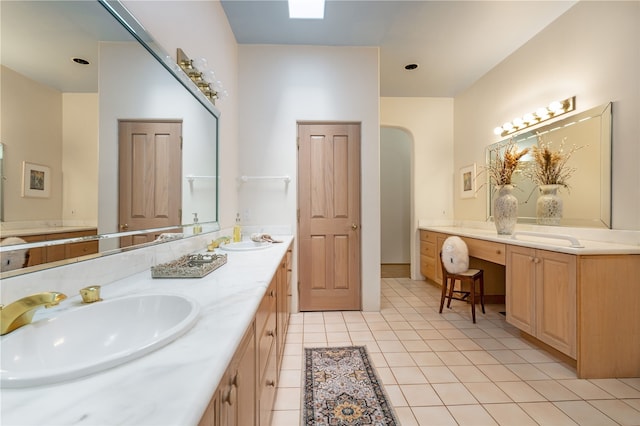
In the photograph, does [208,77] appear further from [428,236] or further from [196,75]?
[428,236]

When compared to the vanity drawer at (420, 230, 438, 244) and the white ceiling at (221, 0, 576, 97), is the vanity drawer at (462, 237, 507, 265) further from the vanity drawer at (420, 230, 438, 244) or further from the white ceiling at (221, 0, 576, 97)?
the white ceiling at (221, 0, 576, 97)

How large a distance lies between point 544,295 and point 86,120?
2.79 meters

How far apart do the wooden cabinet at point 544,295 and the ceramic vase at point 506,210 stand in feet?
1.41

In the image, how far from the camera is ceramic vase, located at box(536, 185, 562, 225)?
2479 millimetres

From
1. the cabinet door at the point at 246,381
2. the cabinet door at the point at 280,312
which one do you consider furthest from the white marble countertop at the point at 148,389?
the cabinet door at the point at 280,312

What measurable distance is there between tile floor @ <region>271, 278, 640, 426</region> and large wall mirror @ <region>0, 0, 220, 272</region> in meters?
1.34

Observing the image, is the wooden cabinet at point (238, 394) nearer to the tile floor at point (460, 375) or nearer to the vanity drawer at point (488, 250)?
the tile floor at point (460, 375)

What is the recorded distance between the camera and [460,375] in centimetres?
186

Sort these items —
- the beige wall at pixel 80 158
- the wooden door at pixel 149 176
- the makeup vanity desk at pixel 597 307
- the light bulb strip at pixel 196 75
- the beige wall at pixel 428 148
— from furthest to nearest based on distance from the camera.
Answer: the beige wall at pixel 428 148 < the makeup vanity desk at pixel 597 307 < the light bulb strip at pixel 196 75 < the wooden door at pixel 149 176 < the beige wall at pixel 80 158

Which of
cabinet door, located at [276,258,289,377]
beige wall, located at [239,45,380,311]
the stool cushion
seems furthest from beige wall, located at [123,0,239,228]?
the stool cushion

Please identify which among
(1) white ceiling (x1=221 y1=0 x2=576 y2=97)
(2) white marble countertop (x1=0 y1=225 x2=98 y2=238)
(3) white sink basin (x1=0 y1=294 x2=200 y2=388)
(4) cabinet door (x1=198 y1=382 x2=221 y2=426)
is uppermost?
(1) white ceiling (x1=221 y1=0 x2=576 y2=97)

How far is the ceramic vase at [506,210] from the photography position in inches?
104

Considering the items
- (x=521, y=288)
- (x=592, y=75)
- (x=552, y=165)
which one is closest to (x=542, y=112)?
(x=592, y=75)

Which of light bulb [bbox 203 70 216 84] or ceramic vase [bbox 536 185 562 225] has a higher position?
light bulb [bbox 203 70 216 84]
